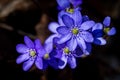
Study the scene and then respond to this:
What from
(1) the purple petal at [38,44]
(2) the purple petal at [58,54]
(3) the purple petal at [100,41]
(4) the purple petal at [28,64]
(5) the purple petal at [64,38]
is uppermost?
(5) the purple petal at [64,38]

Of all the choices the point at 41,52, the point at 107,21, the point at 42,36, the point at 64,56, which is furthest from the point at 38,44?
the point at 42,36

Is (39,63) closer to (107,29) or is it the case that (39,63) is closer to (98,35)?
(98,35)

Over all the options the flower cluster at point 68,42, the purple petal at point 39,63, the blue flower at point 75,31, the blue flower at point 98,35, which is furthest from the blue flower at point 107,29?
the purple petal at point 39,63

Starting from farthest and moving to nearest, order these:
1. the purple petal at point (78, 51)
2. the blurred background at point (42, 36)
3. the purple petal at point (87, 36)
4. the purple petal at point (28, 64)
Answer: the blurred background at point (42, 36)
the purple petal at point (28, 64)
the purple petal at point (78, 51)
the purple petal at point (87, 36)

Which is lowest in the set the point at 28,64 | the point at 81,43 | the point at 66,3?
the point at 28,64

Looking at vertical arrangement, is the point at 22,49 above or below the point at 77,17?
below

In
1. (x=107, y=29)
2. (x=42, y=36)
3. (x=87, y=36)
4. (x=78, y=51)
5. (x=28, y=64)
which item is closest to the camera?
(x=87, y=36)

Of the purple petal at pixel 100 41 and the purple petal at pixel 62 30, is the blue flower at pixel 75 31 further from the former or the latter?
the purple petal at pixel 100 41

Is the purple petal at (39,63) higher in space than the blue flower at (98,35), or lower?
lower
